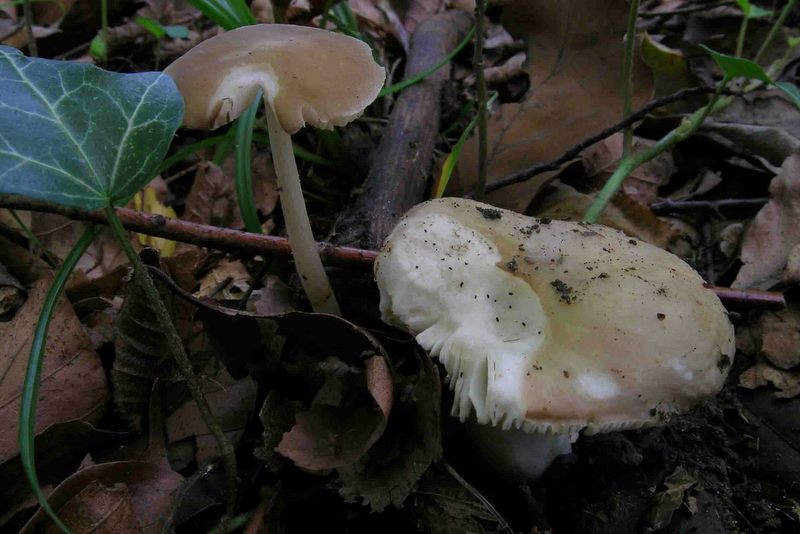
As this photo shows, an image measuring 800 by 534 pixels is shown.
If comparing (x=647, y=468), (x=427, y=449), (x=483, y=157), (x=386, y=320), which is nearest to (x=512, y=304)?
(x=386, y=320)

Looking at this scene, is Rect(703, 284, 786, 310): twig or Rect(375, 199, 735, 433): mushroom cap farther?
Rect(703, 284, 786, 310): twig

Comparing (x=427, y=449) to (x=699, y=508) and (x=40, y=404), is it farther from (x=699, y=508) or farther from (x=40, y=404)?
(x=40, y=404)

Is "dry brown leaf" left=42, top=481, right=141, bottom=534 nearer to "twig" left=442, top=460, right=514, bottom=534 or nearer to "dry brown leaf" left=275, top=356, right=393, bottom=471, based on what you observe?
"dry brown leaf" left=275, top=356, right=393, bottom=471

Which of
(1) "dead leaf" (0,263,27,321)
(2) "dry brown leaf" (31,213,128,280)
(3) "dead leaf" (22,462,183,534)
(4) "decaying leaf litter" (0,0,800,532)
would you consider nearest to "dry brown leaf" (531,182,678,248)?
(4) "decaying leaf litter" (0,0,800,532)

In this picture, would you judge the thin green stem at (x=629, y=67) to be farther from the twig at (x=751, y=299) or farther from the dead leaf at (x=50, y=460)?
the dead leaf at (x=50, y=460)

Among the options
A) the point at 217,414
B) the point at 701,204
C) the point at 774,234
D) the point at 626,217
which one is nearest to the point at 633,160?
the point at 626,217

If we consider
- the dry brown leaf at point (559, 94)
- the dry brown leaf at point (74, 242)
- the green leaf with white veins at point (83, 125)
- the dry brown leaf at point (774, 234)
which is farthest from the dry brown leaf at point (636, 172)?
the dry brown leaf at point (74, 242)

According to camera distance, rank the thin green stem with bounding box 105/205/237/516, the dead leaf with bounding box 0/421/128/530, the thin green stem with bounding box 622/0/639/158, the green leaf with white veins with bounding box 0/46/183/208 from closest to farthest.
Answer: the green leaf with white veins with bounding box 0/46/183/208
the thin green stem with bounding box 105/205/237/516
the dead leaf with bounding box 0/421/128/530
the thin green stem with bounding box 622/0/639/158
